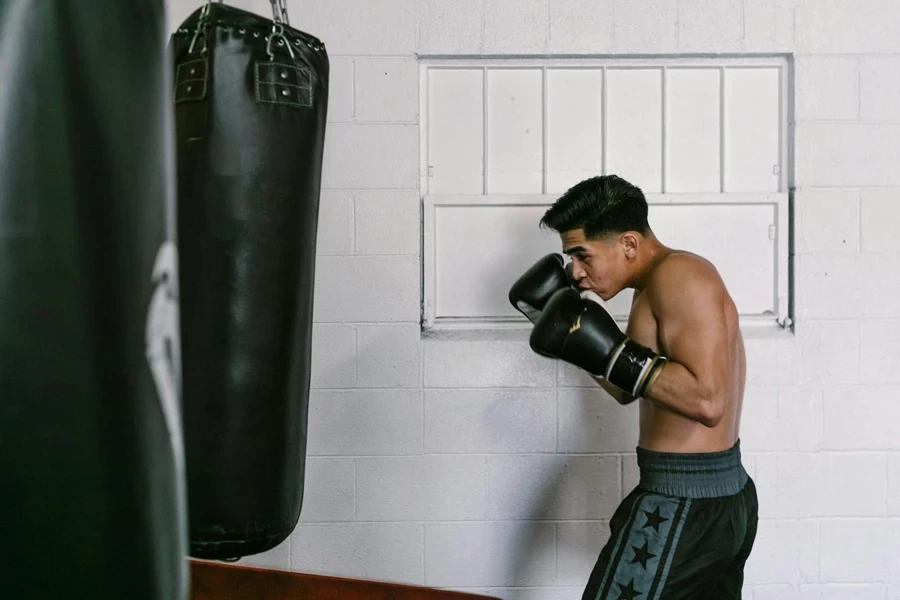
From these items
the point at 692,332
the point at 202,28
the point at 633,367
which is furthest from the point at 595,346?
the point at 202,28

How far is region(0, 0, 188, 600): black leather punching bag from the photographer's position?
44 cm

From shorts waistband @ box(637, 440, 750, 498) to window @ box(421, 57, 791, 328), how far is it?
775 mm

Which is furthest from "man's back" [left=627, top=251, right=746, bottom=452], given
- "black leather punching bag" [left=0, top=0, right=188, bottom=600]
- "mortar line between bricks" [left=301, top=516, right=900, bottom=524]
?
"black leather punching bag" [left=0, top=0, right=188, bottom=600]

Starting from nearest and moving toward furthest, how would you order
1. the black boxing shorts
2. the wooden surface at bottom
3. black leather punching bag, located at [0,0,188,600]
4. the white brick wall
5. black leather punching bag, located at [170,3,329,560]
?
black leather punching bag, located at [0,0,188,600], black leather punching bag, located at [170,3,329,560], the black boxing shorts, the wooden surface at bottom, the white brick wall

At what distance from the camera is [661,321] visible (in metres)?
1.87

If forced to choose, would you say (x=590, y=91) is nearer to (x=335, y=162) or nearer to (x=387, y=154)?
(x=387, y=154)

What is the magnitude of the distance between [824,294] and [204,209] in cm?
221

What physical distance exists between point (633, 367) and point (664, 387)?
3.4 inches

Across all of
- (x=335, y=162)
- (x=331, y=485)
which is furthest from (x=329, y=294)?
(x=331, y=485)

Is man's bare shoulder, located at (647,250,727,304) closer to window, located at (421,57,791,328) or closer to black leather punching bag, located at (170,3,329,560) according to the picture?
window, located at (421,57,791,328)

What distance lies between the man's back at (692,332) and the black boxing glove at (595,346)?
9 cm

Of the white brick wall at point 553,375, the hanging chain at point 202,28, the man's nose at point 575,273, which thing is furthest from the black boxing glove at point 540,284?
the hanging chain at point 202,28

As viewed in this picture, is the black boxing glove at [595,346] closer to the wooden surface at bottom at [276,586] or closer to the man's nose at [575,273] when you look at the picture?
the man's nose at [575,273]

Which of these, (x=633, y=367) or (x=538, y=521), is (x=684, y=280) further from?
(x=538, y=521)
